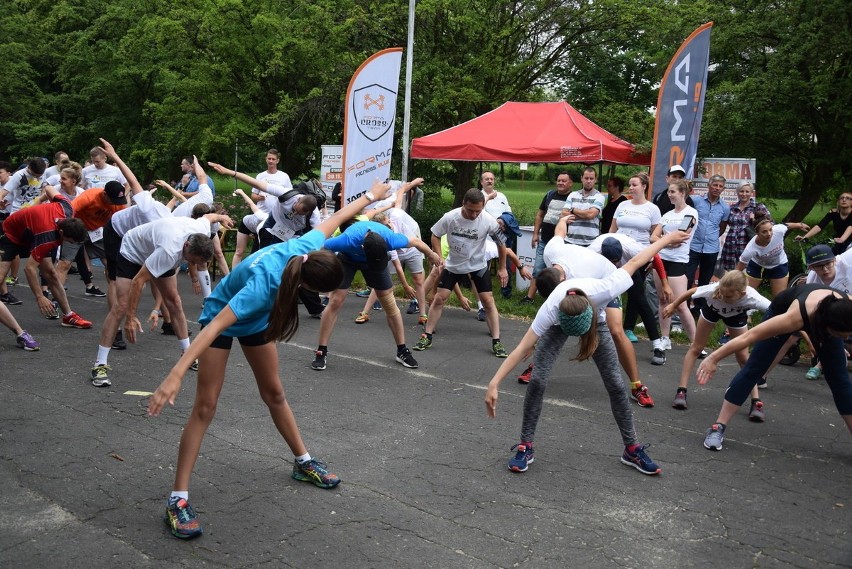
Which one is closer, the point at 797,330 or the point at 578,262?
the point at 797,330

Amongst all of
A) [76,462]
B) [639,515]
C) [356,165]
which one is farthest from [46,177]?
[639,515]

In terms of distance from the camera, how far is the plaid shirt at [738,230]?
10320mm

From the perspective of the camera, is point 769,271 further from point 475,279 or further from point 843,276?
point 475,279

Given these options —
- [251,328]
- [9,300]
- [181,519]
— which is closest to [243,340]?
[251,328]

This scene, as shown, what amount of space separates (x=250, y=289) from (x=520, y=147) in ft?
31.9

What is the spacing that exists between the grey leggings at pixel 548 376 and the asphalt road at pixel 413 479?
12.0 inches

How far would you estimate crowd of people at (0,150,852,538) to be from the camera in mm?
4387

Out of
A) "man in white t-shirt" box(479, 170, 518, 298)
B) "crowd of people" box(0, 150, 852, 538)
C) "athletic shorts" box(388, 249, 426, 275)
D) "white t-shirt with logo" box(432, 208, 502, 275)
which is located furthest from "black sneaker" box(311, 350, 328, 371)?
"man in white t-shirt" box(479, 170, 518, 298)

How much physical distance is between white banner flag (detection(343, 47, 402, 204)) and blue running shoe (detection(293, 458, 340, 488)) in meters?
8.44

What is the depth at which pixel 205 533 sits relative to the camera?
14.3ft

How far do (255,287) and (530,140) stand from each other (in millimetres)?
9846

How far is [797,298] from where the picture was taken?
5496 millimetres

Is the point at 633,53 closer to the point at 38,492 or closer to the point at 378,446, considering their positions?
the point at 378,446

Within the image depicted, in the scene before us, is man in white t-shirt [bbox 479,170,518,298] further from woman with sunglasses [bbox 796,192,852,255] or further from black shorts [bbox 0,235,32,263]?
black shorts [bbox 0,235,32,263]
